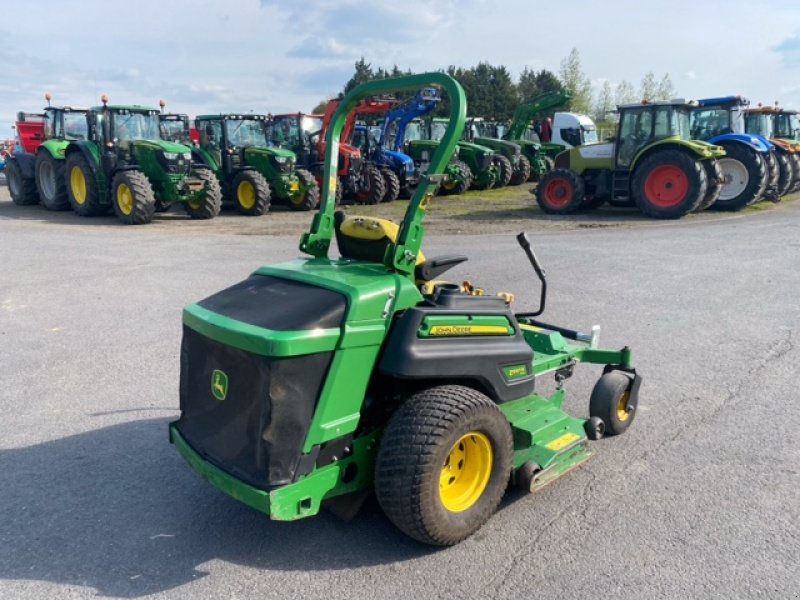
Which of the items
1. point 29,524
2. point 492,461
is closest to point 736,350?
point 492,461

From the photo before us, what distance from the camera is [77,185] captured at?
15305 mm

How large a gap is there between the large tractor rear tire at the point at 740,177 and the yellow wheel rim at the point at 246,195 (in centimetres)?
1049

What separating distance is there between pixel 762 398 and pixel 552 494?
203cm

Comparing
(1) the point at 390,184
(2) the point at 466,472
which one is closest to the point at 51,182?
(1) the point at 390,184

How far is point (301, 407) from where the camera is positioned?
2.64m

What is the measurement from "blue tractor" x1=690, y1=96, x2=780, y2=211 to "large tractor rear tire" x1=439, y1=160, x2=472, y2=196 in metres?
6.10

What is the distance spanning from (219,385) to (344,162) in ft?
48.0

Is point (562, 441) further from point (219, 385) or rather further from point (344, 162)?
point (344, 162)

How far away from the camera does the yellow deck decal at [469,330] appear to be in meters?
2.91

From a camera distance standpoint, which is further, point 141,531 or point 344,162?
point 344,162

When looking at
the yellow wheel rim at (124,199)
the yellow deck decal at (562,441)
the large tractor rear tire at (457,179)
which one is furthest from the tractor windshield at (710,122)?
the yellow deck decal at (562,441)

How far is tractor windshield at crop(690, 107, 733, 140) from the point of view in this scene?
16.3m

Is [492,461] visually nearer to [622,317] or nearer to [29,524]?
[29,524]

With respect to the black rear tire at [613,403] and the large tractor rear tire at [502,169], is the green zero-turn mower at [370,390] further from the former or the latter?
the large tractor rear tire at [502,169]
